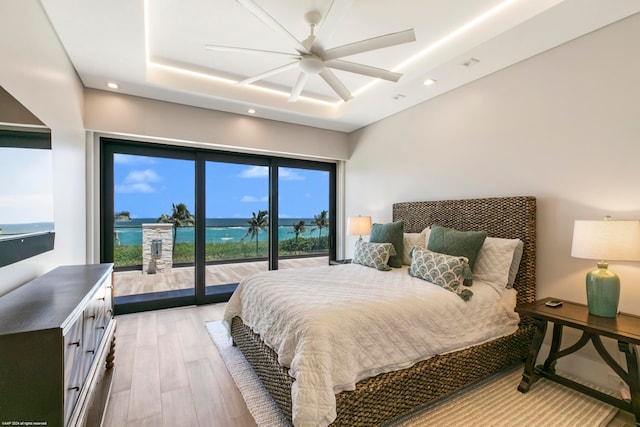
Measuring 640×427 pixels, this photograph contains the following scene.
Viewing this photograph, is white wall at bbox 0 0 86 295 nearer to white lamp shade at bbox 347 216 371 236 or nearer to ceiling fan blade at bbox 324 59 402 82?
ceiling fan blade at bbox 324 59 402 82

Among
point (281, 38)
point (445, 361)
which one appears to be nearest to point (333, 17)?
point (281, 38)

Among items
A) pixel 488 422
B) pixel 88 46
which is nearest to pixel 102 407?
pixel 488 422

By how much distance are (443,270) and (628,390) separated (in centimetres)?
132

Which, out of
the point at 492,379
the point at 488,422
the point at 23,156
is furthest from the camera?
the point at 492,379

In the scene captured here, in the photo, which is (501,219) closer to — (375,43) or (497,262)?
(497,262)

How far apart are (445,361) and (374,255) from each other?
4.27 ft

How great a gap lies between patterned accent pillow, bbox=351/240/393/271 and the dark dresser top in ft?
7.58

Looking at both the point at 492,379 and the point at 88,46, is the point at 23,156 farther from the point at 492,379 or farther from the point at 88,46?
the point at 492,379

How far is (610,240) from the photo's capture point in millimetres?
1808

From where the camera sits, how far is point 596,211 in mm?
2195

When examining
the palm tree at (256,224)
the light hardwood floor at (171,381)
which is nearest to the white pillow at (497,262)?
the light hardwood floor at (171,381)

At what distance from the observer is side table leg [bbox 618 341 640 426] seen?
66.9 inches

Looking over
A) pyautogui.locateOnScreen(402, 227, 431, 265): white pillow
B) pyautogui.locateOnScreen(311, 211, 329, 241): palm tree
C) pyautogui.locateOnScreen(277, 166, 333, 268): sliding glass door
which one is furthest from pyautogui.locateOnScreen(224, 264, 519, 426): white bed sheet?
pyautogui.locateOnScreen(311, 211, 329, 241): palm tree

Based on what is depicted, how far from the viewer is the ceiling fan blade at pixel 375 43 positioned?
6.21 ft
